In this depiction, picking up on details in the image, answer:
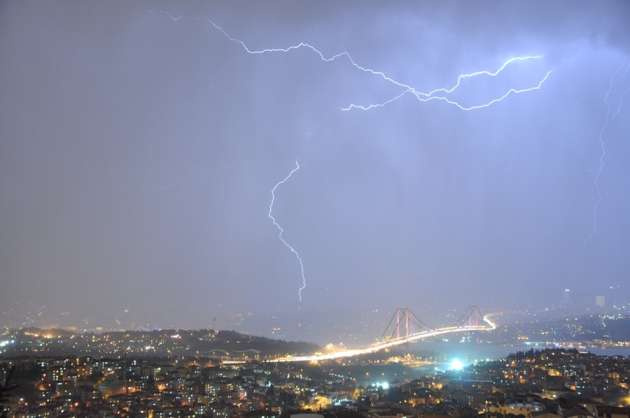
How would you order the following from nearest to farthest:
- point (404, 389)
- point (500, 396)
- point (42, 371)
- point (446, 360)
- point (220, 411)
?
point (500, 396)
point (220, 411)
point (404, 389)
point (42, 371)
point (446, 360)

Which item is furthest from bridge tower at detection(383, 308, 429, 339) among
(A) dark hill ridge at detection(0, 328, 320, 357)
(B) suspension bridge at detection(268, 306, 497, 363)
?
(A) dark hill ridge at detection(0, 328, 320, 357)

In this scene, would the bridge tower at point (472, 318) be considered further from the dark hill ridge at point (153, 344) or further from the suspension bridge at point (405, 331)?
the dark hill ridge at point (153, 344)

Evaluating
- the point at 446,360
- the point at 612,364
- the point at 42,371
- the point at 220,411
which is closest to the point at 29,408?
the point at 220,411

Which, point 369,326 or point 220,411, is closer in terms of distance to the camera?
point 220,411

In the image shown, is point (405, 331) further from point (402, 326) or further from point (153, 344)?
point (153, 344)

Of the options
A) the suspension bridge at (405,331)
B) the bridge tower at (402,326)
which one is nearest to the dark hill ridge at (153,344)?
the suspension bridge at (405,331)

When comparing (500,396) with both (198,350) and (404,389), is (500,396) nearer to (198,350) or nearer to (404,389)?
(404,389)
